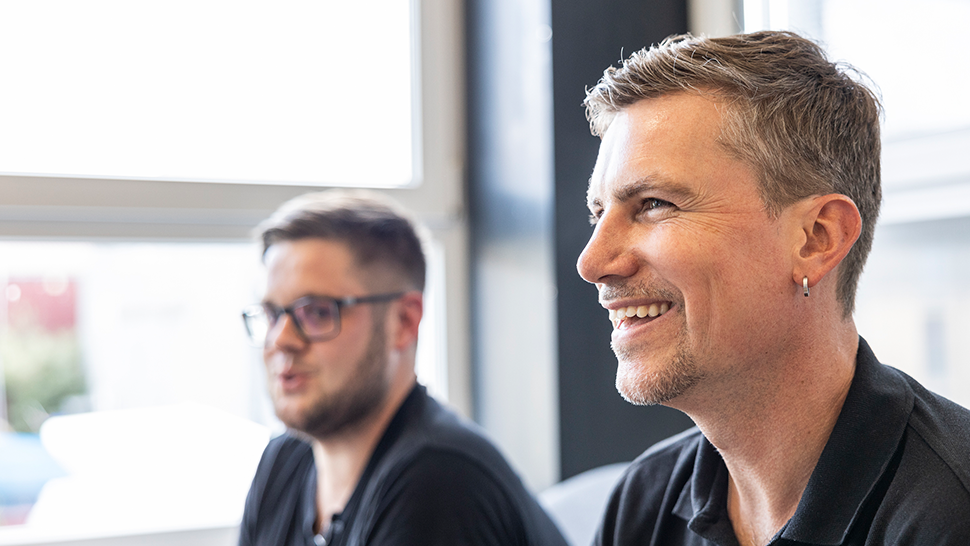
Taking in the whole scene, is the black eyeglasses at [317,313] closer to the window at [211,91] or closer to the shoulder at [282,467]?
the shoulder at [282,467]

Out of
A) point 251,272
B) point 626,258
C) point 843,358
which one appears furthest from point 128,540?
point 843,358

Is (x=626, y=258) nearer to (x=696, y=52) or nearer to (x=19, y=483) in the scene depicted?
(x=696, y=52)

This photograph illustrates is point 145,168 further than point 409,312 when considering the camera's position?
Yes

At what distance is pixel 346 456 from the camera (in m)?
1.68

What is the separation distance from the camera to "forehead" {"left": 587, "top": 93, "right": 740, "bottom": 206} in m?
0.95

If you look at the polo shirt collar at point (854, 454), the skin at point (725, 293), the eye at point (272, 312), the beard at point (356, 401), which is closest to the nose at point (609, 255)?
the skin at point (725, 293)

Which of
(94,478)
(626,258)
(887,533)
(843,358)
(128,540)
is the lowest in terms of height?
(128,540)

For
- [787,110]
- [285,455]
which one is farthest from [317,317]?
[787,110]

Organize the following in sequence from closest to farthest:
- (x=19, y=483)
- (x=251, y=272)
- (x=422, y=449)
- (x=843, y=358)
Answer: (x=843, y=358), (x=422, y=449), (x=19, y=483), (x=251, y=272)

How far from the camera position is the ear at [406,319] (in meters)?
1.74

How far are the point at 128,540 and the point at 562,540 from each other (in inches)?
44.9

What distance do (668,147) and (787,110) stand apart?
14 centimetres

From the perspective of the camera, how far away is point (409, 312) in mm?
1771

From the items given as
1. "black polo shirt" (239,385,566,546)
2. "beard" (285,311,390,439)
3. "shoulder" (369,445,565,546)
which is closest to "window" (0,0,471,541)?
"beard" (285,311,390,439)
